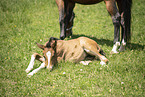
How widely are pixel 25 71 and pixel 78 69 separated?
5.46ft

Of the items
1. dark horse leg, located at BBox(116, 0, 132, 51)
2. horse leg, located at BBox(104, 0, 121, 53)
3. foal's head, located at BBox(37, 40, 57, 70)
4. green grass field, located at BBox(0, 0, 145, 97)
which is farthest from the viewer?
dark horse leg, located at BBox(116, 0, 132, 51)

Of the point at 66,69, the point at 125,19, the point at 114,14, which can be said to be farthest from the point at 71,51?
the point at 125,19

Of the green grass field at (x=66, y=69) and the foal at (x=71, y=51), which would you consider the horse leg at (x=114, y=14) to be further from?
the foal at (x=71, y=51)

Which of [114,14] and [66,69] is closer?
[66,69]

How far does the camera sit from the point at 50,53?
479cm

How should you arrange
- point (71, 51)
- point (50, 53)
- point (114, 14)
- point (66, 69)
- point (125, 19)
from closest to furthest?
point (50, 53)
point (66, 69)
point (71, 51)
point (114, 14)
point (125, 19)

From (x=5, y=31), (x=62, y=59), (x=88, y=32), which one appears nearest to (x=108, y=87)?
(x=62, y=59)

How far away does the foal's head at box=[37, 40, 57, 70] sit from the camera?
4755 mm

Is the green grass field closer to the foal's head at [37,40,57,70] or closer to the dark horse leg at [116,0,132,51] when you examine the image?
the foal's head at [37,40,57,70]

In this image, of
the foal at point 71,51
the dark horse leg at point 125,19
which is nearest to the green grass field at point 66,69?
the foal at point 71,51

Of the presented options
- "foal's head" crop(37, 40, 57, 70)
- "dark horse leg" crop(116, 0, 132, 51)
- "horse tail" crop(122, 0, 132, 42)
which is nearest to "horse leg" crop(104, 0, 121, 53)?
"dark horse leg" crop(116, 0, 132, 51)

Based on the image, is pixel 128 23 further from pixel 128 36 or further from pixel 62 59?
pixel 62 59

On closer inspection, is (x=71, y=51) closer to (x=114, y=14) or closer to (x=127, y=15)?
(x=114, y=14)

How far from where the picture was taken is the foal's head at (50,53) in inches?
187
